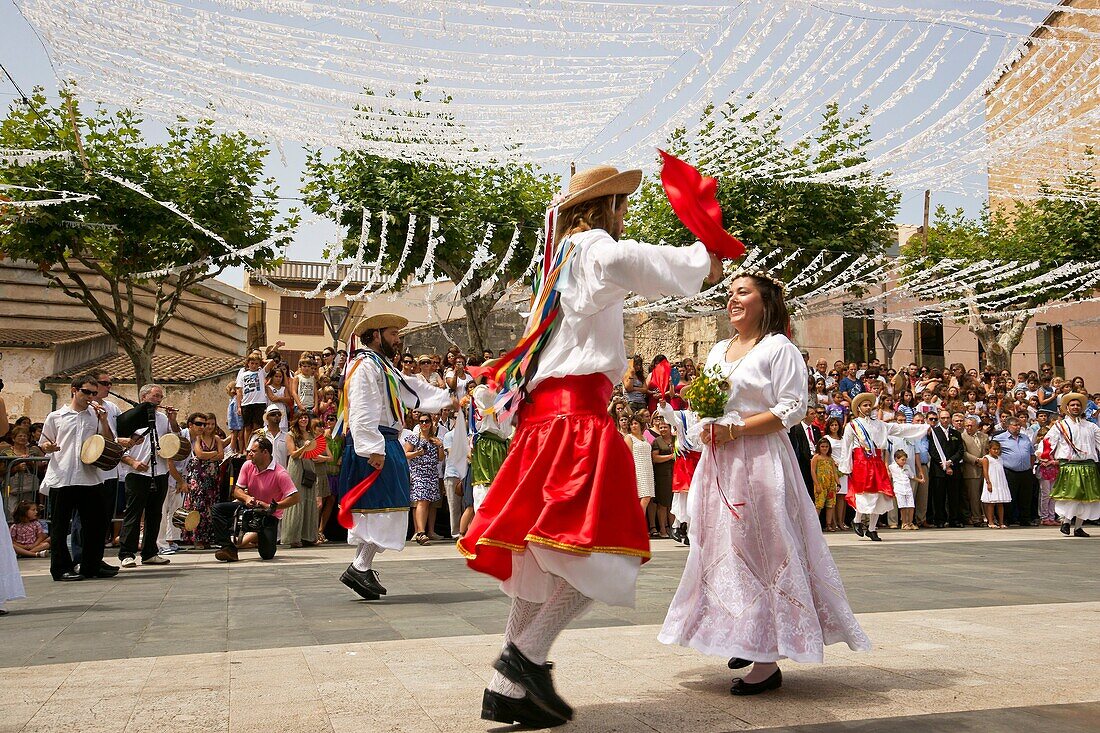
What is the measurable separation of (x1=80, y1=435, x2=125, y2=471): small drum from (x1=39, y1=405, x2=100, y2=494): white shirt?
3.4 inches

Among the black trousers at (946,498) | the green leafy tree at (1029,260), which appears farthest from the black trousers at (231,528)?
the green leafy tree at (1029,260)

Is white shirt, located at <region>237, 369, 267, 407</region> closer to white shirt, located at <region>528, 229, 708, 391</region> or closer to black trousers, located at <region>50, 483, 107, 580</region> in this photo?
black trousers, located at <region>50, 483, 107, 580</region>

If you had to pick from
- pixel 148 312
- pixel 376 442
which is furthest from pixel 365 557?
pixel 148 312

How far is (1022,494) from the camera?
1612cm

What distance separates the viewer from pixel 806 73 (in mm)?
12188

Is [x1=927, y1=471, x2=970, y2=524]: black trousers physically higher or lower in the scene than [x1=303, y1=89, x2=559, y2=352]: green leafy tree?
lower

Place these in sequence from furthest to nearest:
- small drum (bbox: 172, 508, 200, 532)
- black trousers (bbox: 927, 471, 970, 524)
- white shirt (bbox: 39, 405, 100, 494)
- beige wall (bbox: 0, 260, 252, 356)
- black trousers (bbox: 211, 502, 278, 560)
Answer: beige wall (bbox: 0, 260, 252, 356) → black trousers (bbox: 927, 471, 970, 524) → small drum (bbox: 172, 508, 200, 532) → black trousers (bbox: 211, 502, 278, 560) → white shirt (bbox: 39, 405, 100, 494)

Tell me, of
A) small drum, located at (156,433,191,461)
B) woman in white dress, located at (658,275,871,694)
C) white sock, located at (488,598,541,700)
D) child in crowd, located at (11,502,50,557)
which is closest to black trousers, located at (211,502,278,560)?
small drum, located at (156,433,191,461)

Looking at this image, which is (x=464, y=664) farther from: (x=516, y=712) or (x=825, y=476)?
(x=825, y=476)

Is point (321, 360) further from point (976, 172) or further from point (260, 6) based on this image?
point (976, 172)

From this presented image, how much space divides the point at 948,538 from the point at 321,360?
11.0 meters

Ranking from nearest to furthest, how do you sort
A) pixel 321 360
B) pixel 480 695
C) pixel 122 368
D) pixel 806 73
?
1. pixel 480 695
2. pixel 806 73
3. pixel 321 360
4. pixel 122 368

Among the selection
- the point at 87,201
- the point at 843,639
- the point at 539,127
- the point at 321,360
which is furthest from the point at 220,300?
the point at 843,639

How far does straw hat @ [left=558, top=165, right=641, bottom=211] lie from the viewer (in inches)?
147
